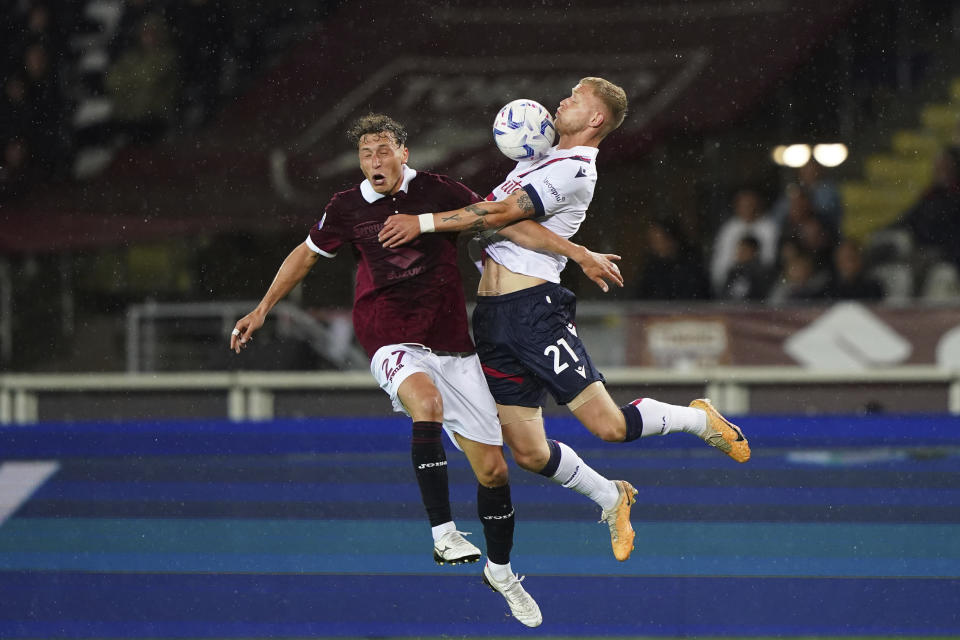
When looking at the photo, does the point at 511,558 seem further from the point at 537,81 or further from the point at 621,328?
the point at 537,81

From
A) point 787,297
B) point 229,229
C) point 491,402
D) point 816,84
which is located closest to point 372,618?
point 491,402

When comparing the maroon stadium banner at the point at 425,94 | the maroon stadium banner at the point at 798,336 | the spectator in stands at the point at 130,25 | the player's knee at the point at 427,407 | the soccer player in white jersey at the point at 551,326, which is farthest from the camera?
the spectator in stands at the point at 130,25

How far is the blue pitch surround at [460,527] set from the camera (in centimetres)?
548

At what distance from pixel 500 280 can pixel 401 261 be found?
0.41m

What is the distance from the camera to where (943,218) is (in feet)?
31.8

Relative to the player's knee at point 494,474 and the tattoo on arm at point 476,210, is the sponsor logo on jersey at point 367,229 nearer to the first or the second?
the tattoo on arm at point 476,210

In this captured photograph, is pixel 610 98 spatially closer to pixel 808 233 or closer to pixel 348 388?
pixel 348 388

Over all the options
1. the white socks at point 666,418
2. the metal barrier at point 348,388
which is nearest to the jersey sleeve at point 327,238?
the white socks at point 666,418

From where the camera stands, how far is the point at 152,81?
11875 mm

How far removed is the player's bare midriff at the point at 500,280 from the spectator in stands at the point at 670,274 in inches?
138

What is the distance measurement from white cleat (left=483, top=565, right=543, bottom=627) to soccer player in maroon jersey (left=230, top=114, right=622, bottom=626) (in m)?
0.24

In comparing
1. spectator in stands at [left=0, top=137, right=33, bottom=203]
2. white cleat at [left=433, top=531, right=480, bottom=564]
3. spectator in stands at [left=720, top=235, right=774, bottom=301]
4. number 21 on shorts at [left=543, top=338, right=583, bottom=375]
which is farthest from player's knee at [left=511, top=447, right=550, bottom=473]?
spectator in stands at [left=0, top=137, right=33, bottom=203]

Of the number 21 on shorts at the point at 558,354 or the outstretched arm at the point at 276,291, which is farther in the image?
the number 21 on shorts at the point at 558,354

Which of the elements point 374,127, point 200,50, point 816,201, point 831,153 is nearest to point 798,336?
point 816,201
